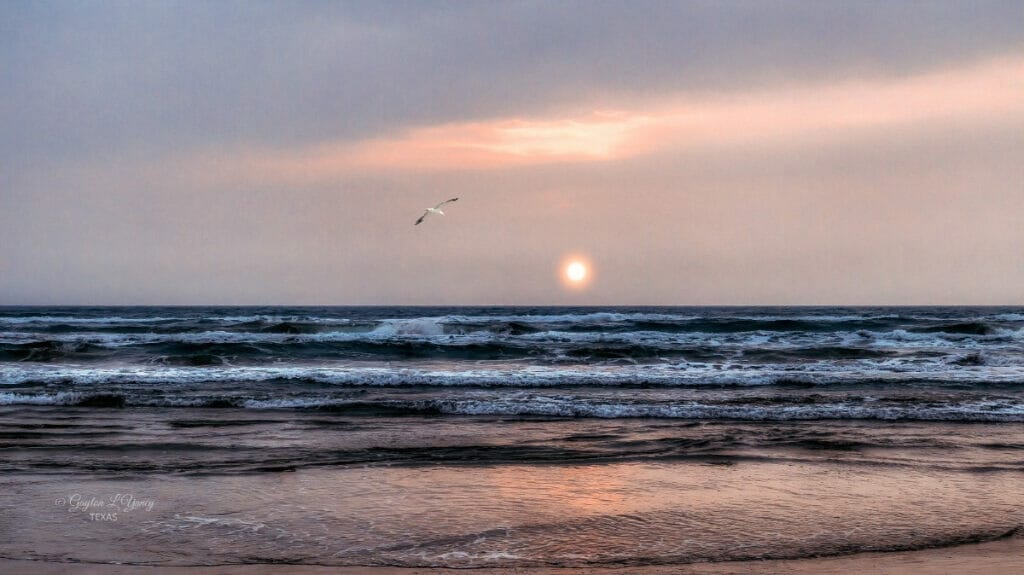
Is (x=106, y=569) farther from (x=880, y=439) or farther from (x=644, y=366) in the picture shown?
(x=644, y=366)

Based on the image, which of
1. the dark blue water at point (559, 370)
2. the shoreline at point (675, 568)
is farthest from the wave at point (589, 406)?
the shoreline at point (675, 568)

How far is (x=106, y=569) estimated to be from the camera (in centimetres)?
545

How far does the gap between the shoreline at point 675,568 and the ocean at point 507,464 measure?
0.43 feet

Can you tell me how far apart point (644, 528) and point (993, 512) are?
3.02m

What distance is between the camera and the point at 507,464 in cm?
898

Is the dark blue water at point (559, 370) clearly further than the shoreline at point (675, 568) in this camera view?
Yes

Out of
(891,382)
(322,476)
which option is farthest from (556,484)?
(891,382)

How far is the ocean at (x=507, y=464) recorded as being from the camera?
611cm

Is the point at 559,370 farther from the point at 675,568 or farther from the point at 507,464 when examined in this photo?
the point at 675,568

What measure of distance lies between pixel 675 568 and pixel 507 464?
3664 millimetres

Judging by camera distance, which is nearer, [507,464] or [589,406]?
[507,464]

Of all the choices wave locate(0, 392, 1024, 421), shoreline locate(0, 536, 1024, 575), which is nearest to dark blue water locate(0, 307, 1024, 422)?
wave locate(0, 392, 1024, 421)

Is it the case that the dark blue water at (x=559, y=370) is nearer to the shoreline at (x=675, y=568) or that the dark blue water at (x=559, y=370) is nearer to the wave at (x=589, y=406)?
the wave at (x=589, y=406)

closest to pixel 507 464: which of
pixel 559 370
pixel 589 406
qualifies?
pixel 589 406
